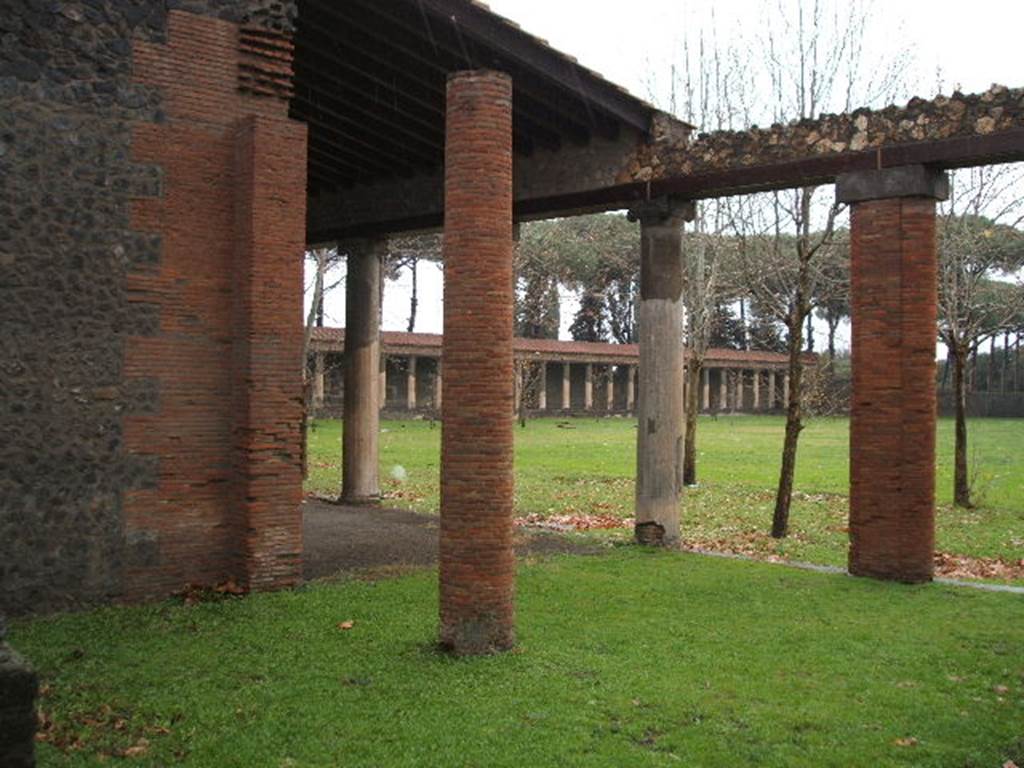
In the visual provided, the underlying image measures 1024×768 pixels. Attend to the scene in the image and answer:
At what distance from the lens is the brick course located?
9.71 meters

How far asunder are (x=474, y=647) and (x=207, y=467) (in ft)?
10.9

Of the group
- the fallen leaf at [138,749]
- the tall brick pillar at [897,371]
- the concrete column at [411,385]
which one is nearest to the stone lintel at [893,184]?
the tall brick pillar at [897,371]

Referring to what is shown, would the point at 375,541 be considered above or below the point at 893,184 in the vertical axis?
below

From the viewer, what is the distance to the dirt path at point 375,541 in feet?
34.8

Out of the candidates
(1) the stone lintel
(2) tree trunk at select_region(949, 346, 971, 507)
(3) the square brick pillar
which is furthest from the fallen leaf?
(2) tree trunk at select_region(949, 346, 971, 507)

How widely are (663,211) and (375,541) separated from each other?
5.14 metres

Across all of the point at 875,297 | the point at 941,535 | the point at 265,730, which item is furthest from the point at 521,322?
the point at 265,730

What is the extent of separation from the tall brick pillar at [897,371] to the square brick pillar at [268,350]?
541cm

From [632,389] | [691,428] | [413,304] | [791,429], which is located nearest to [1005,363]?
[632,389]

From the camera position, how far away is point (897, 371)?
9.80 meters

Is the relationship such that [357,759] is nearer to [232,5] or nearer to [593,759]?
[593,759]

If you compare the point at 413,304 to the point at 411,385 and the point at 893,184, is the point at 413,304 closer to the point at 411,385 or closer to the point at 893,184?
the point at 411,385

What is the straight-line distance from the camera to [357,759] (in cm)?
510

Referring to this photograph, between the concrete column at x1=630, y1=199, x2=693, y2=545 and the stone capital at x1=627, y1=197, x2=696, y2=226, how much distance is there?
12 millimetres
